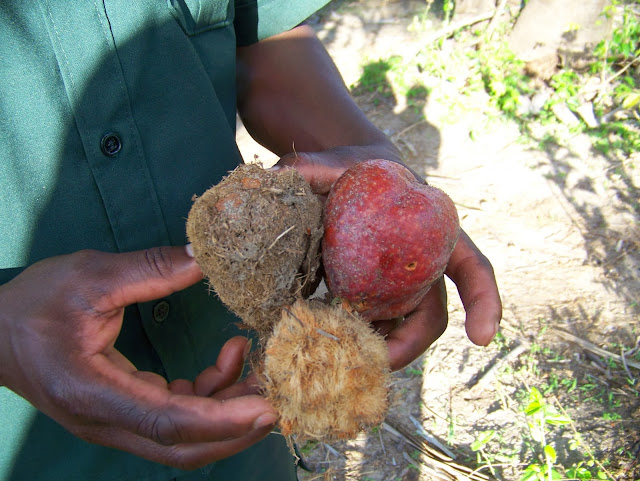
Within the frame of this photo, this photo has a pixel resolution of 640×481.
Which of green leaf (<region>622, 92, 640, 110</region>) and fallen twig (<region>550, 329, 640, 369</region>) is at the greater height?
green leaf (<region>622, 92, 640, 110</region>)

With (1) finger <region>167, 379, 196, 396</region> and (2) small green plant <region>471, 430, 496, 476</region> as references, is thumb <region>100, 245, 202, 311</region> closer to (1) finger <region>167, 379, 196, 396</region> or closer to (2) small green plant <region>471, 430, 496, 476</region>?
(1) finger <region>167, 379, 196, 396</region>

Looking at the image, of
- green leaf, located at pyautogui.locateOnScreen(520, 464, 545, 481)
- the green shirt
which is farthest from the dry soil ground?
the green shirt

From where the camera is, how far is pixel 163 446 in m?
1.46

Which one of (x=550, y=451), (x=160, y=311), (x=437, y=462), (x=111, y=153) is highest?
(x=111, y=153)

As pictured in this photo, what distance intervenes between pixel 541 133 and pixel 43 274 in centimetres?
502

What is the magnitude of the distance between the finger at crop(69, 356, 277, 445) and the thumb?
181 mm

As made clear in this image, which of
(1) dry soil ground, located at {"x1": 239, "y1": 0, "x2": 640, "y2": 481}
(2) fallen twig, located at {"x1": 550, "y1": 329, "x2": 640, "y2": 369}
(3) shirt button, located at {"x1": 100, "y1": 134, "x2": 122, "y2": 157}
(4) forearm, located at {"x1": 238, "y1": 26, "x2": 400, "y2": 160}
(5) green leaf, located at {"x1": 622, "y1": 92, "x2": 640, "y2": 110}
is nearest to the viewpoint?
(3) shirt button, located at {"x1": 100, "y1": 134, "x2": 122, "y2": 157}

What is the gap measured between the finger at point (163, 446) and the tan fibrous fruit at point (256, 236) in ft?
1.38

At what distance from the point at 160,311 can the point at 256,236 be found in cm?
46

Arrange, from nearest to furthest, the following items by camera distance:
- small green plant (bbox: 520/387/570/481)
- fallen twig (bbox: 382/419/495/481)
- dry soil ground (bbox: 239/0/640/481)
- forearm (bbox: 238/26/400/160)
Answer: forearm (bbox: 238/26/400/160)
small green plant (bbox: 520/387/570/481)
fallen twig (bbox: 382/419/495/481)
dry soil ground (bbox: 239/0/640/481)

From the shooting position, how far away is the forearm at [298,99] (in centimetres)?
230

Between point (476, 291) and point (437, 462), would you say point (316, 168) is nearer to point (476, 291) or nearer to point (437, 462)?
point (476, 291)

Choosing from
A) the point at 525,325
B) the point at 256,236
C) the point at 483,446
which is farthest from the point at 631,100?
the point at 256,236

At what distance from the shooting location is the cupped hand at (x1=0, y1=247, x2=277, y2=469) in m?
1.32
